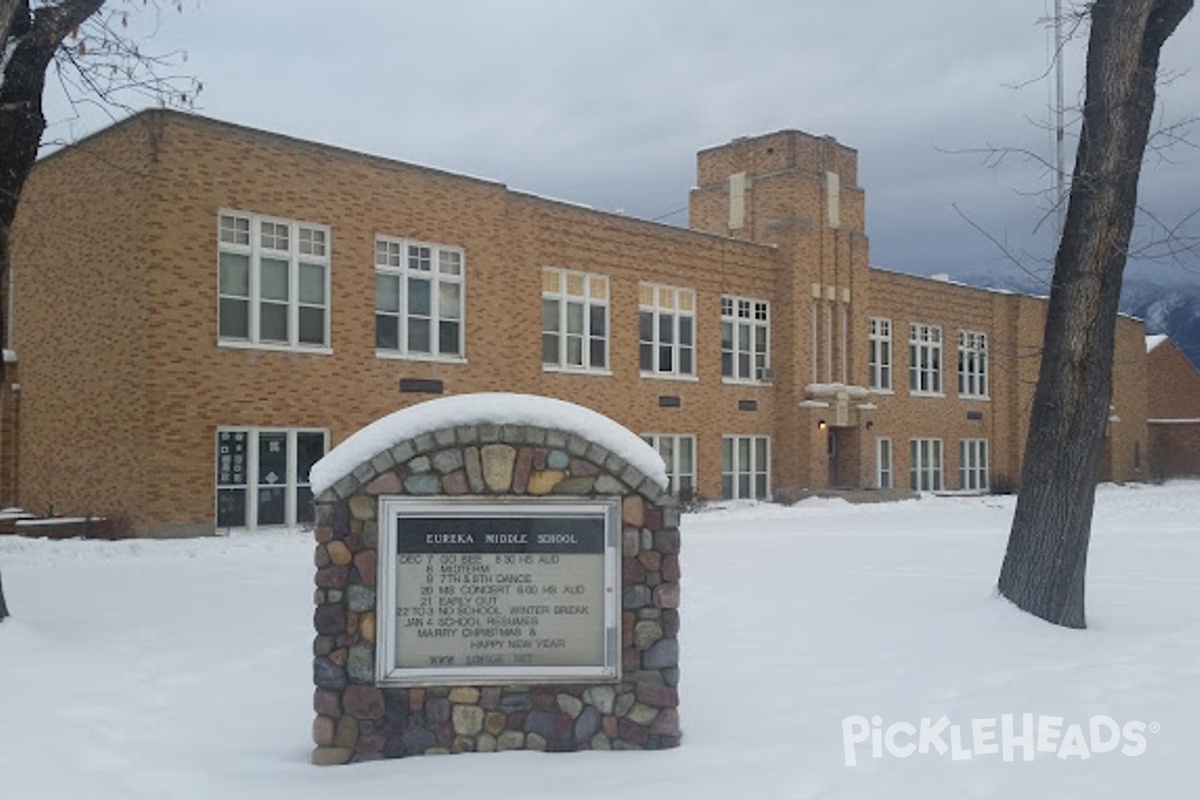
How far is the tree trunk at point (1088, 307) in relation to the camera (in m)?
9.64

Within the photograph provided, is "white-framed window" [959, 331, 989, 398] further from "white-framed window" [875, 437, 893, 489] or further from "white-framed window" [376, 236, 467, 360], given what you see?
"white-framed window" [376, 236, 467, 360]

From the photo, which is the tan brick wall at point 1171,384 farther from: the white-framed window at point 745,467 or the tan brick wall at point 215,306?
the tan brick wall at point 215,306

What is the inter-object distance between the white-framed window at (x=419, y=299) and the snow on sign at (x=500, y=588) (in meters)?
16.8

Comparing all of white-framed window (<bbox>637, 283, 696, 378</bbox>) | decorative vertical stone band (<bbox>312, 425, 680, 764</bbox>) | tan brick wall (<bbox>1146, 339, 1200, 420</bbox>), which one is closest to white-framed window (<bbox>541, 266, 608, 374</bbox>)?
white-framed window (<bbox>637, 283, 696, 378</bbox>)

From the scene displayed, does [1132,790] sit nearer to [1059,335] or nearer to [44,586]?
[1059,335]

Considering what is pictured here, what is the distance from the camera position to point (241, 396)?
2041 centimetres

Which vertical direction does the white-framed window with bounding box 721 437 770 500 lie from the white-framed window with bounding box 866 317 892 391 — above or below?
below

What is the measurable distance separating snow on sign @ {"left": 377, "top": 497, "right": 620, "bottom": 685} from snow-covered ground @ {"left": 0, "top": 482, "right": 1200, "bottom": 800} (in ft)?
1.69

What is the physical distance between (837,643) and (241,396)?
569 inches

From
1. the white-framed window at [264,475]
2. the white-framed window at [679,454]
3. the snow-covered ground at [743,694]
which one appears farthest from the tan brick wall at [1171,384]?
the snow-covered ground at [743,694]

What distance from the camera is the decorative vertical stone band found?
20.2 ft

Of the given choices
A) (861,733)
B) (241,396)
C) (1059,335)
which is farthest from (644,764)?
(241,396)

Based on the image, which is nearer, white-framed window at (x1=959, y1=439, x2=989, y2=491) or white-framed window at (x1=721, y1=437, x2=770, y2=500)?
white-framed window at (x1=721, y1=437, x2=770, y2=500)

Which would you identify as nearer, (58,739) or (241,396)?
(58,739)
